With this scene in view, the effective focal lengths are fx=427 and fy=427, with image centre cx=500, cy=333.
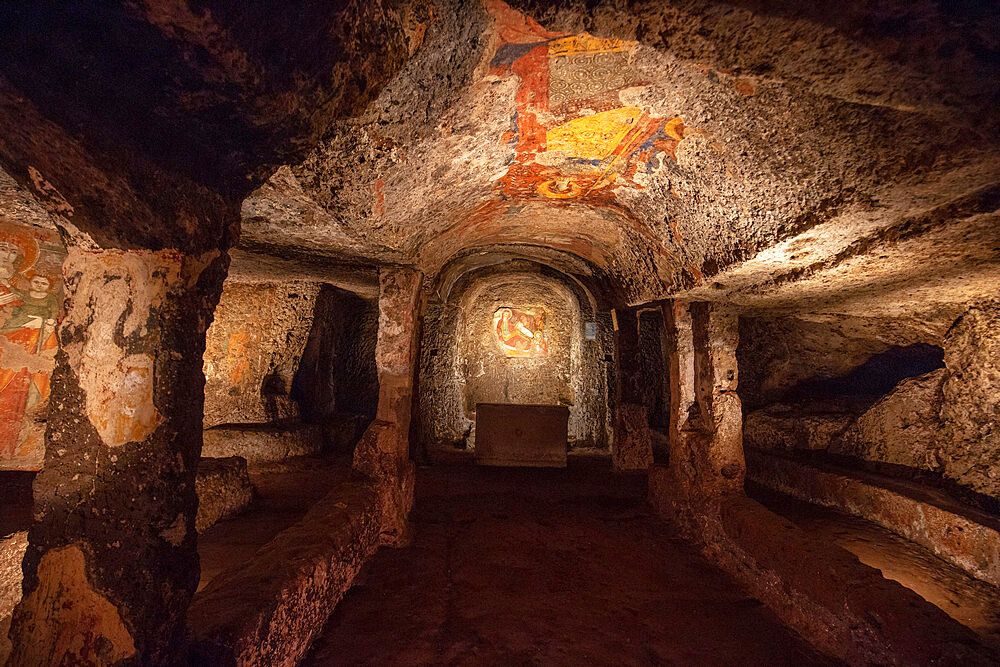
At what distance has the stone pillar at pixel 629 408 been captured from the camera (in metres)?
6.40

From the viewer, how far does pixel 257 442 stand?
562 centimetres

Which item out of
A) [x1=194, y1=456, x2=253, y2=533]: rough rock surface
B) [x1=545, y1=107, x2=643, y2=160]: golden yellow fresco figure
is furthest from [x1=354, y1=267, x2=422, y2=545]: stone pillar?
[x1=545, y1=107, x2=643, y2=160]: golden yellow fresco figure

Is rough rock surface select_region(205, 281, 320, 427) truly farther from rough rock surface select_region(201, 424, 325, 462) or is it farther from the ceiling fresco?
the ceiling fresco

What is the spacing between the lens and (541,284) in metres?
10.0

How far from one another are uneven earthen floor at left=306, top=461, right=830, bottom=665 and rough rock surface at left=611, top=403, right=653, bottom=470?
162 cm

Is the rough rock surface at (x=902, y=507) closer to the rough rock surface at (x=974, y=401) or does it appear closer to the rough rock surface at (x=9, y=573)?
the rough rock surface at (x=974, y=401)

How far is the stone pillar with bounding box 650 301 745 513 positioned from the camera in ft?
12.9

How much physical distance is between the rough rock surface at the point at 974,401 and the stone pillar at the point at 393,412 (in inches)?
205

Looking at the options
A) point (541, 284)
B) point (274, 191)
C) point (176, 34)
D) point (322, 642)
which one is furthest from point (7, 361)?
point (541, 284)

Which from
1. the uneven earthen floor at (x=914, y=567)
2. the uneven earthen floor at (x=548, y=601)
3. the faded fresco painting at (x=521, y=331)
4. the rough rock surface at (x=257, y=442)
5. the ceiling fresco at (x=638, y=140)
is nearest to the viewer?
the ceiling fresco at (x=638, y=140)

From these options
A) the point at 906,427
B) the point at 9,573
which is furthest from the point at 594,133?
the point at 906,427

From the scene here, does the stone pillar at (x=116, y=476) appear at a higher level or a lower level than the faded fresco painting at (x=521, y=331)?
lower

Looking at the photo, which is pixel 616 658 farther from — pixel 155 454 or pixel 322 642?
pixel 155 454

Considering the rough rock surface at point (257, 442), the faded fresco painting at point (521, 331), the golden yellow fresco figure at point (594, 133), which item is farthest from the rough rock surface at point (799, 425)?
the rough rock surface at point (257, 442)
